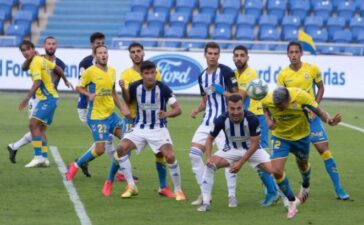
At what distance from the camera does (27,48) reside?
52.9ft

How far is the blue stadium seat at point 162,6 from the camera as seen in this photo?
1389 inches

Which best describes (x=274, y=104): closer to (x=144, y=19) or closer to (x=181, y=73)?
(x=181, y=73)

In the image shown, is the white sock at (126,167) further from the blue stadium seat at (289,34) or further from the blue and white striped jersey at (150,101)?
the blue stadium seat at (289,34)

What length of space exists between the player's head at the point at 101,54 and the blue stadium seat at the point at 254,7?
20.3 metres

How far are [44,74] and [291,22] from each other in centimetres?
1882

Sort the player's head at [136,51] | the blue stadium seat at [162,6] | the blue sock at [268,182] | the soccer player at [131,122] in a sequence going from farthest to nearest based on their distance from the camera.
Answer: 1. the blue stadium seat at [162,6]
2. the player's head at [136,51]
3. the soccer player at [131,122]
4. the blue sock at [268,182]

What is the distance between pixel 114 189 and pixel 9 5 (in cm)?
2261

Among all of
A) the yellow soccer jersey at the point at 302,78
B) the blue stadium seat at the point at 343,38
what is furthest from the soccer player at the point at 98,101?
the blue stadium seat at the point at 343,38

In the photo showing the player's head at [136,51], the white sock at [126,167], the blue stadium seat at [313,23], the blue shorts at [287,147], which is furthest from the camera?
the blue stadium seat at [313,23]

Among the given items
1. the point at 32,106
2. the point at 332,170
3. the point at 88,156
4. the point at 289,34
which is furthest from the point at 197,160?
the point at 289,34

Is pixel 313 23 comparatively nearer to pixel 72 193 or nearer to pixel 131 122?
pixel 131 122

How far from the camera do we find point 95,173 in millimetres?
15984

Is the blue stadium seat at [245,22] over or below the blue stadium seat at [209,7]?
below

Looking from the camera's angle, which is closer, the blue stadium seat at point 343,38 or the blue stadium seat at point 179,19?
the blue stadium seat at point 343,38
